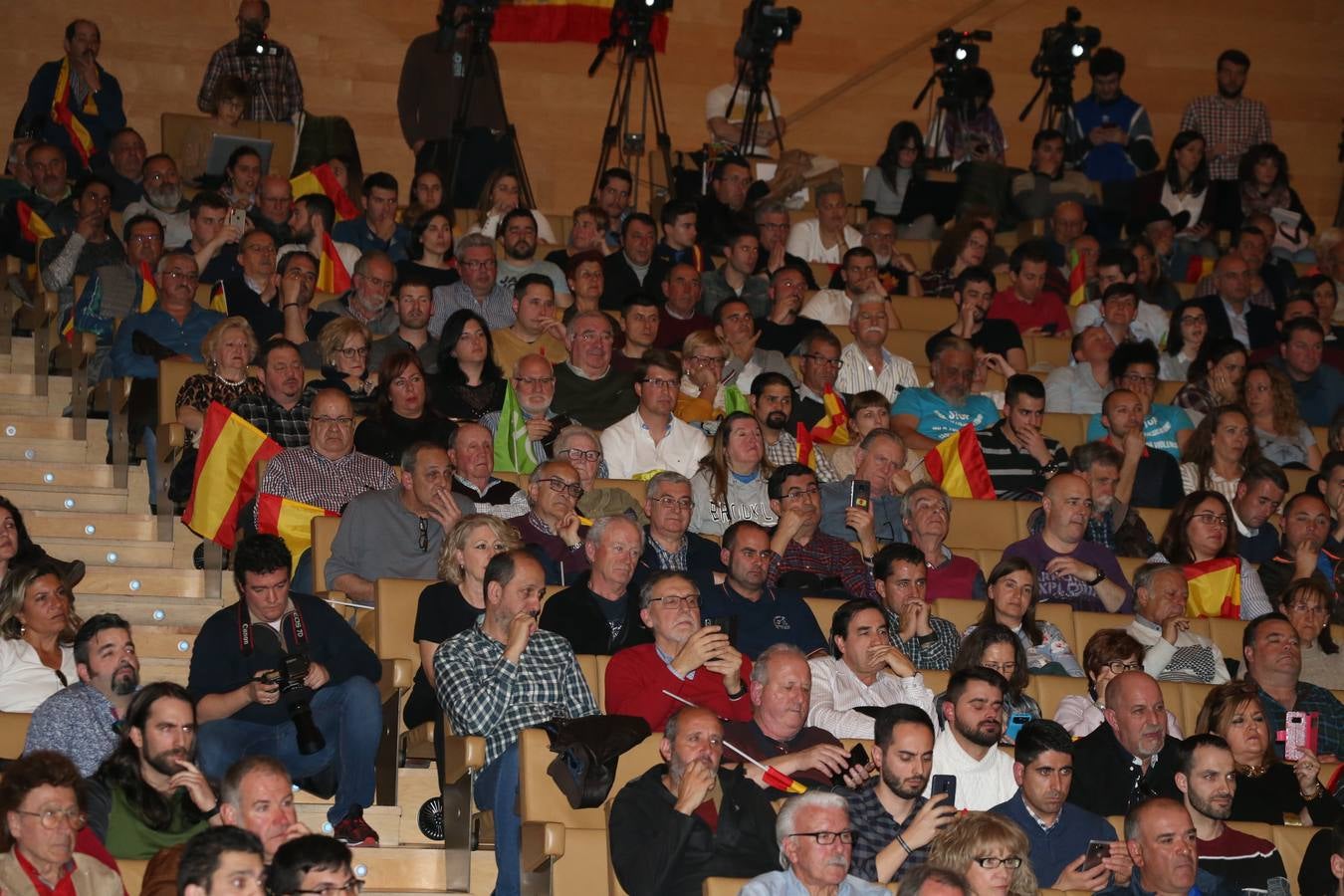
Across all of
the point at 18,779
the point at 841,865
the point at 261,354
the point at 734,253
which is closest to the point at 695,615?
the point at 841,865

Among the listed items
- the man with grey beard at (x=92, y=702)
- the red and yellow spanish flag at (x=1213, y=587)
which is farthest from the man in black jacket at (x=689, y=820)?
the red and yellow spanish flag at (x=1213, y=587)

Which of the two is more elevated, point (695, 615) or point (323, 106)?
point (323, 106)

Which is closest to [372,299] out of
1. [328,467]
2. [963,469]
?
[328,467]

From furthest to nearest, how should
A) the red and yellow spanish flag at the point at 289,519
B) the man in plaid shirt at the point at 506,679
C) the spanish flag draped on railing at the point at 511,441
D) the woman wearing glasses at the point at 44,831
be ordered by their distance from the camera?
the spanish flag draped on railing at the point at 511,441, the red and yellow spanish flag at the point at 289,519, the man in plaid shirt at the point at 506,679, the woman wearing glasses at the point at 44,831

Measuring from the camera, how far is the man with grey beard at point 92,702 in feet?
13.8

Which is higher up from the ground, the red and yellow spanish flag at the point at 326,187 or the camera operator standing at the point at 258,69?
the camera operator standing at the point at 258,69

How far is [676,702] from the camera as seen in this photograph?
465 centimetres

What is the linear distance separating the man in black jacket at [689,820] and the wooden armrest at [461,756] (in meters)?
0.45

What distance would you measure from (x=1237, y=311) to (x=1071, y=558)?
301cm

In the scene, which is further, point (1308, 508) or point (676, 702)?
point (1308, 508)

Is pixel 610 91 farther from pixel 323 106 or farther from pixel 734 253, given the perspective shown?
pixel 734 253

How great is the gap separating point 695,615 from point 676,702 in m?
0.24

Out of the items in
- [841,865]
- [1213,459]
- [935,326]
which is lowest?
[841,865]

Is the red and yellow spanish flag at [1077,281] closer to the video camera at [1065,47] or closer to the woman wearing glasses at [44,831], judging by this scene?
the video camera at [1065,47]
